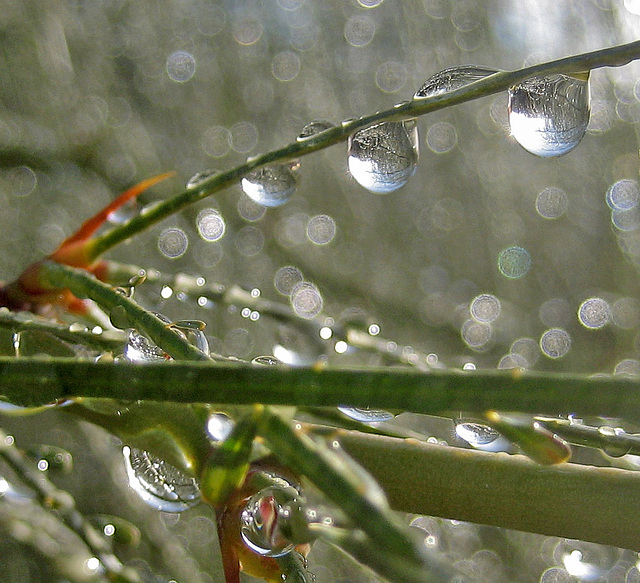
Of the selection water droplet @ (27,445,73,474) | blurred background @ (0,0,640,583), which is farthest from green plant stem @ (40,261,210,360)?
blurred background @ (0,0,640,583)

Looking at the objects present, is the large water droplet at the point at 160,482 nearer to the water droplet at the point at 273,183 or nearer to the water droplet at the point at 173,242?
the water droplet at the point at 273,183

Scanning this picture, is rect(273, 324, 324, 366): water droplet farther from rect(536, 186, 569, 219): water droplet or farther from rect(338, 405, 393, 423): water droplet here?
rect(536, 186, 569, 219): water droplet

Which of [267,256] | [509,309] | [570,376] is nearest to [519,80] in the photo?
[570,376]

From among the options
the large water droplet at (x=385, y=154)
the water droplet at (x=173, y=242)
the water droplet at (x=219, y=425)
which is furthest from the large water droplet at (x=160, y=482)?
the water droplet at (x=173, y=242)

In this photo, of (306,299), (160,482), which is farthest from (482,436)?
(306,299)

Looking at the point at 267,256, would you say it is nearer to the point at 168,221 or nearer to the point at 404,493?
the point at 168,221

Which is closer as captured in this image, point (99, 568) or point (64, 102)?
point (99, 568)
